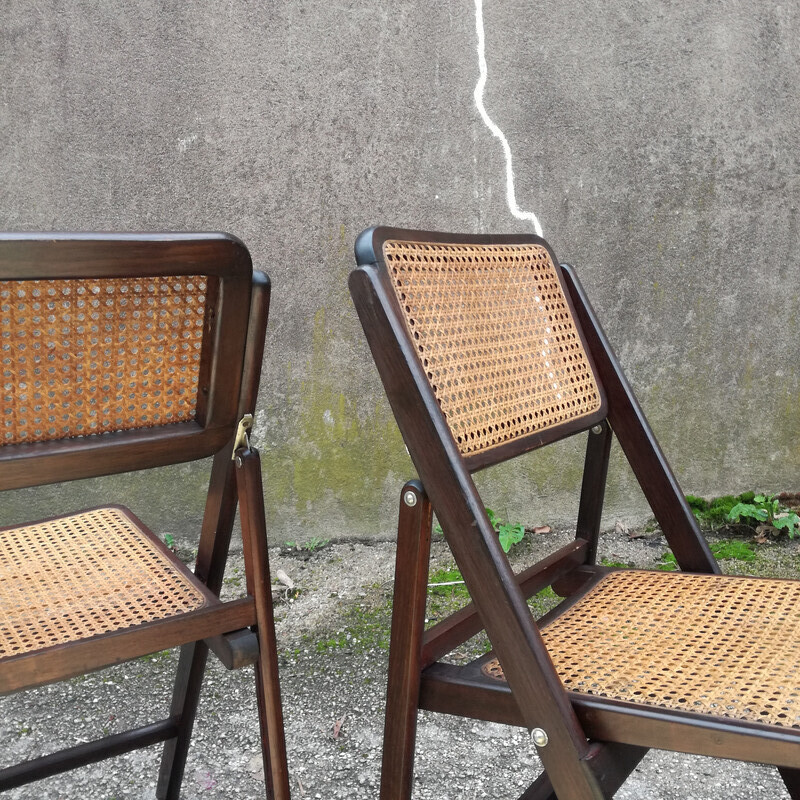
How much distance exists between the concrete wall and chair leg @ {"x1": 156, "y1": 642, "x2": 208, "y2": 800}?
3.98 feet

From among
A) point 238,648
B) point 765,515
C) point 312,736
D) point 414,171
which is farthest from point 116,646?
point 765,515

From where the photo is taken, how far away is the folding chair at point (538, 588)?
2.91 feet

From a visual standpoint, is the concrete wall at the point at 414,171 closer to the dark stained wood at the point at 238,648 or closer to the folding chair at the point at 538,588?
the folding chair at the point at 538,588

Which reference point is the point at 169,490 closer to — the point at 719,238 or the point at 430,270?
the point at 430,270

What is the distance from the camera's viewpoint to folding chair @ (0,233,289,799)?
2.81 feet

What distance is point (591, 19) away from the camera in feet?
8.38

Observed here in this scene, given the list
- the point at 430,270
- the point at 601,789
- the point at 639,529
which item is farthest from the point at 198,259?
the point at 639,529

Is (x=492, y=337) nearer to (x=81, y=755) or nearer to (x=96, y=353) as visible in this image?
(x=96, y=353)

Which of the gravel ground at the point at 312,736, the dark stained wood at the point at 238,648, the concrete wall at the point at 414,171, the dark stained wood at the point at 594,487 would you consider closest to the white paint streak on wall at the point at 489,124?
the concrete wall at the point at 414,171

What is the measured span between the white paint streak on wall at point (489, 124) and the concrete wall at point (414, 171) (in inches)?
0.9

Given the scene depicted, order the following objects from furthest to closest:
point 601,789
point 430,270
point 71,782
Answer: point 71,782
point 430,270
point 601,789

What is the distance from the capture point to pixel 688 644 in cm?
106

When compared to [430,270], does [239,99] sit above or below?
above

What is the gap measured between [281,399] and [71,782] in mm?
1301
